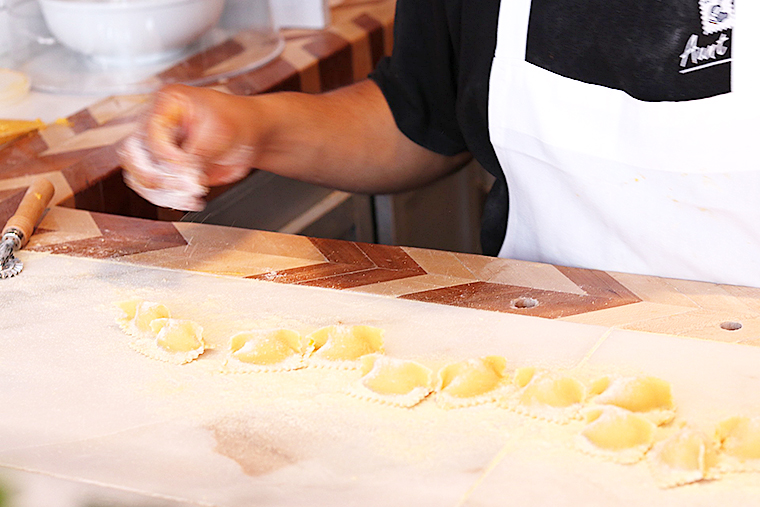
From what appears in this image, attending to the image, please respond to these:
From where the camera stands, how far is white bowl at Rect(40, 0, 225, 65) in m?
1.24

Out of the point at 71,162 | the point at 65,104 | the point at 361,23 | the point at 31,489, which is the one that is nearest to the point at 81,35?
the point at 65,104

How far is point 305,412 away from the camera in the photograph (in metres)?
0.63

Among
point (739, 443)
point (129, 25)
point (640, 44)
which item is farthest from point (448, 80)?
point (739, 443)

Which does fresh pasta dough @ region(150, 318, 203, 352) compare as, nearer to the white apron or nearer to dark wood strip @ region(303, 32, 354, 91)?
the white apron

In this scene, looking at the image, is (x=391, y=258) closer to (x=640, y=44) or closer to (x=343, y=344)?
(x=343, y=344)

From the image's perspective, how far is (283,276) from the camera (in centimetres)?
81

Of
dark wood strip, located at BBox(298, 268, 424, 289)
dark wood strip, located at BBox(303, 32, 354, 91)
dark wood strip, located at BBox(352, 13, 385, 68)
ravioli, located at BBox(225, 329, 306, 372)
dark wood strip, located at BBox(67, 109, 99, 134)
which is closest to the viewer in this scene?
ravioli, located at BBox(225, 329, 306, 372)

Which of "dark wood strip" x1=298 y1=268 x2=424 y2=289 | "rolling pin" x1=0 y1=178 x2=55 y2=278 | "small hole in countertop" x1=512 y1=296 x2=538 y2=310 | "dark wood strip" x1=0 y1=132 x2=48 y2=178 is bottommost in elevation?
"small hole in countertop" x1=512 y1=296 x2=538 y2=310

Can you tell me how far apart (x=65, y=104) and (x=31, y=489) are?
82 cm

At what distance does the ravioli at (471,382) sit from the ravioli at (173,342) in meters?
0.21

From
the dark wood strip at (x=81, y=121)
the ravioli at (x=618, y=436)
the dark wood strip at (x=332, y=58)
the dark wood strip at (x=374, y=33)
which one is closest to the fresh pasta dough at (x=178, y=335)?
the ravioli at (x=618, y=436)

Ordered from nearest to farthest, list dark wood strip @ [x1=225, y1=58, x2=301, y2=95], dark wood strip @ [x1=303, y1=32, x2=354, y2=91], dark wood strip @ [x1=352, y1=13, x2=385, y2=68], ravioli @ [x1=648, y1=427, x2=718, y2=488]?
1. ravioli @ [x1=648, y1=427, x2=718, y2=488]
2. dark wood strip @ [x1=225, y1=58, x2=301, y2=95]
3. dark wood strip @ [x1=303, y1=32, x2=354, y2=91]
4. dark wood strip @ [x1=352, y1=13, x2=385, y2=68]

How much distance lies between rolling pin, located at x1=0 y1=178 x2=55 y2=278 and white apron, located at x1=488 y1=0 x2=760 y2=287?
0.52m

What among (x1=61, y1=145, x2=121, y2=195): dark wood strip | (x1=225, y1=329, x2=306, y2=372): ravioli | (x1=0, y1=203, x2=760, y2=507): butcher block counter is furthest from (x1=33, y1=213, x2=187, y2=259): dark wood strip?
(x1=225, y1=329, x2=306, y2=372): ravioli
